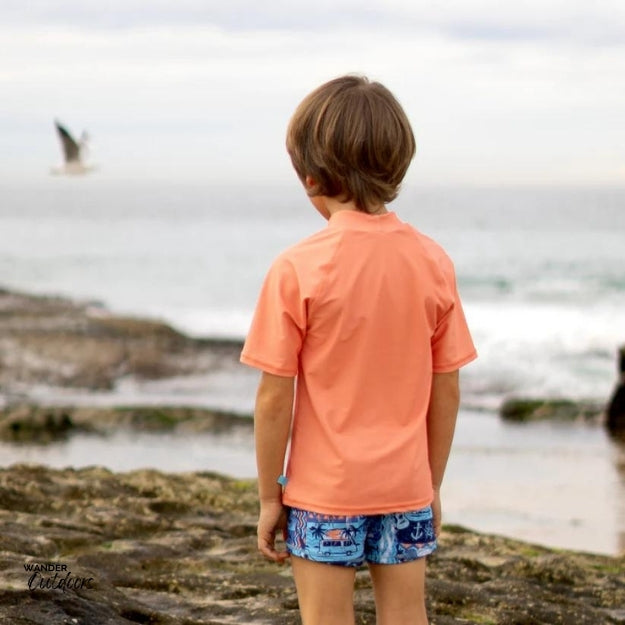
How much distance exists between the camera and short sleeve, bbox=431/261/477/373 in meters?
2.98

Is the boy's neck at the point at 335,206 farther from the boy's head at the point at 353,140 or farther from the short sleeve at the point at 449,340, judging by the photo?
the short sleeve at the point at 449,340

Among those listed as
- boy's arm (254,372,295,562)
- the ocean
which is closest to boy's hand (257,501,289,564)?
boy's arm (254,372,295,562)

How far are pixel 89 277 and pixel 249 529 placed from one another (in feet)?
124

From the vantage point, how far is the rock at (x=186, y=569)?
150 inches

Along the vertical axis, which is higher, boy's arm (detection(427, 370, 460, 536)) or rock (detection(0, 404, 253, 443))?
boy's arm (detection(427, 370, 460, 536))

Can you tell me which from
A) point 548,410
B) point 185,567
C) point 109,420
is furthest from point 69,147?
point 185,567

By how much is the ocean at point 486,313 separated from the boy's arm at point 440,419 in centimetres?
556

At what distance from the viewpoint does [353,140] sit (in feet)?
9.15

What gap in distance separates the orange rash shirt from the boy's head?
8cm

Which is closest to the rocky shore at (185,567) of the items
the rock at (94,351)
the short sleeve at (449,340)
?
the short sleeve at (449,340)

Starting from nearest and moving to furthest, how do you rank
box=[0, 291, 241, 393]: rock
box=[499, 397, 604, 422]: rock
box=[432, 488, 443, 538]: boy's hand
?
box=[432, 488, 443, 538]: boy's hand, box=[499, 397, 604, 422]: rock, box=[0, 291, 241, 393]: rock

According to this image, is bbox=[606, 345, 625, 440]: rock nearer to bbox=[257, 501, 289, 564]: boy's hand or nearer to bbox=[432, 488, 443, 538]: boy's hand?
bbox=[432, 488, 443, 538]: boy's hand

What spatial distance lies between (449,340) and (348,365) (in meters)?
0.28

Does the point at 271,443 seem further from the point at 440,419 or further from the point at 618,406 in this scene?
the point at 618,406
